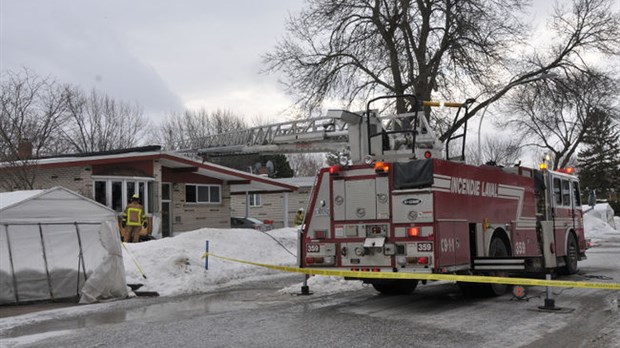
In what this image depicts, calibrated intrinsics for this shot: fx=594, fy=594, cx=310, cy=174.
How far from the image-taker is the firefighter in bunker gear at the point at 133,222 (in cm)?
1845

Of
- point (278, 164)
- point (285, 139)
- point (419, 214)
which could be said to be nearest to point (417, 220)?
point (419, 214)

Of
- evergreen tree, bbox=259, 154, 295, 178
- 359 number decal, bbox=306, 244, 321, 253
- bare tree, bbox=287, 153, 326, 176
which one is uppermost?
bare tree, bbox=287, 153, 326, 176

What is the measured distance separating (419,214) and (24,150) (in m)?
16.4

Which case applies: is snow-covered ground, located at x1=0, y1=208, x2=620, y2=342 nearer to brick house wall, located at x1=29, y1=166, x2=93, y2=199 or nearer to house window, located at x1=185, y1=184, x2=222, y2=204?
brick house wall, located at x1=29, y1=166, x2=93, y2=199

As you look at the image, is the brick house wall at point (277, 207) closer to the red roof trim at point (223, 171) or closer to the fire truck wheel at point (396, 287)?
the red roof trim at point (223, 171)

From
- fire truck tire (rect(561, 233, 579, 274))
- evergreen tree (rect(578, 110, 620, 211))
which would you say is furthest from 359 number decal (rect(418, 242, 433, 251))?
evergreen tree (rect(578, 110, 620, 211))

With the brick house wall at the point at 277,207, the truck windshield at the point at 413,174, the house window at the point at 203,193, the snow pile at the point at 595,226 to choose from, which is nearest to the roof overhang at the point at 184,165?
the house window at the point at 203,193

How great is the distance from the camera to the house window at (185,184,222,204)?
27233 mm

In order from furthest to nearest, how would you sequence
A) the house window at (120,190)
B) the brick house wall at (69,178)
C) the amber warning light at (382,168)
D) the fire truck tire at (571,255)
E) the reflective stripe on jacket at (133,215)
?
1. the house window at (120,190)
2. the brick house wall at (69,178)
3. the reflective stripe on jacket at (133,215)
4. the fire truck tire at (571,255)
5. the amber warning light at (382,168)

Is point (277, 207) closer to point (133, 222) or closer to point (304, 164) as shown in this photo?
point (133, 222)

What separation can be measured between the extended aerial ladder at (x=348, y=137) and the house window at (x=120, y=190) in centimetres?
476

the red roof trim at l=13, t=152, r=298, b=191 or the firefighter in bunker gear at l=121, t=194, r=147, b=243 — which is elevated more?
the red roof trim at l=13, t=152, r=298, b=191

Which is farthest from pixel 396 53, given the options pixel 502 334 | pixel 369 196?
pixel 502 334

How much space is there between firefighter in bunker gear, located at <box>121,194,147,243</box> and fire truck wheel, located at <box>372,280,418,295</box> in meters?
9.73
